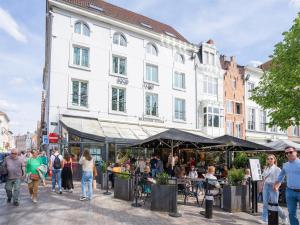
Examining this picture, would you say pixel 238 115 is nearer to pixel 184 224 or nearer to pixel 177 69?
pixel 177 69

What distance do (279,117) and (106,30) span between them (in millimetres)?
13049

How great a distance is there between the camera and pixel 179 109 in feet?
88.1

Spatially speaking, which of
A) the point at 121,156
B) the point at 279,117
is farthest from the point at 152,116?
the point at 279,117

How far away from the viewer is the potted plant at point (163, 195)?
857 cm

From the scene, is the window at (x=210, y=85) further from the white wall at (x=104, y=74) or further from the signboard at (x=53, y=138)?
the signboard at (x=53, y=138)

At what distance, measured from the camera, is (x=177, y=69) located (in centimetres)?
2698

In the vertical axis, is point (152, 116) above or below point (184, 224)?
above

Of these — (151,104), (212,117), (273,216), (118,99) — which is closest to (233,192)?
(273,216)

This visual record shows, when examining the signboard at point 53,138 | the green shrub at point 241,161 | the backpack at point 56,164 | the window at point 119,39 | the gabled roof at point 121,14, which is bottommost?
the green shrub at point 241,161

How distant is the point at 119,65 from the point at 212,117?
9.53 meters

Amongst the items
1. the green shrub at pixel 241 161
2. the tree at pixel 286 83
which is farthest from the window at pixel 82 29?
the green shrub at pixel 241 161

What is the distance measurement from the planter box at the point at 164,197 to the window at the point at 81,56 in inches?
585

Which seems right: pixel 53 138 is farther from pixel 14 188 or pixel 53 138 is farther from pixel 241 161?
pixel 241 161

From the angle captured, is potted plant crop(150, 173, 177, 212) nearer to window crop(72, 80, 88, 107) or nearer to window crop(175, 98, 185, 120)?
window crop(72, 80, 88, 107)
